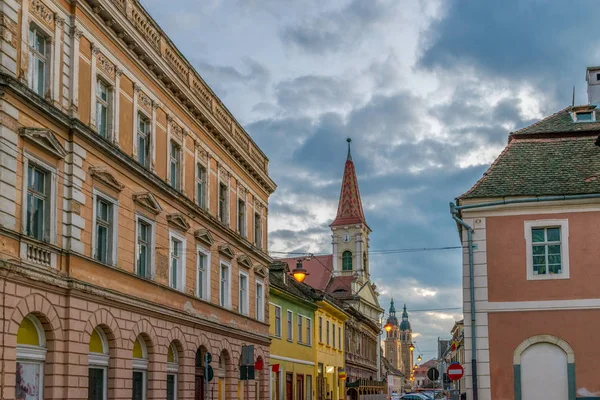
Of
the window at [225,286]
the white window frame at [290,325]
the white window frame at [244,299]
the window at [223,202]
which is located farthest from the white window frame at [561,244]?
the white window frame at [290,325]

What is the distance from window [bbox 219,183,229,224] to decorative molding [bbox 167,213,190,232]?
189 inches

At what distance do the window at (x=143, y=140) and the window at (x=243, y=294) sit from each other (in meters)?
11.0

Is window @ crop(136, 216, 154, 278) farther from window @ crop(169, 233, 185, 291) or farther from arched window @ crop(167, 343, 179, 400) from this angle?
arched window @ crop(167, 343, 179, 400)

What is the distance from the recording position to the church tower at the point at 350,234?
346 ft

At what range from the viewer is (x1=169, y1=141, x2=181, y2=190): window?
27953mm

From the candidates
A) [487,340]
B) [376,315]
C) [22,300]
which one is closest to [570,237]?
[487,340]

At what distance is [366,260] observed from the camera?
108000mm

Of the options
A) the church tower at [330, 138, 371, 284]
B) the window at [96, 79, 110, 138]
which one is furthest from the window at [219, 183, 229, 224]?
the church tower at [330, 138, 371, 284]

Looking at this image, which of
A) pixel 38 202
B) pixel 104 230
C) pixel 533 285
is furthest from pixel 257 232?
pixel 38 202

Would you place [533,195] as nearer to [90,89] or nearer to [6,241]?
[90,89]

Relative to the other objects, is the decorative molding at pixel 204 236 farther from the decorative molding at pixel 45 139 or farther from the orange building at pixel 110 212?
the decorative molding at pixel 45 139

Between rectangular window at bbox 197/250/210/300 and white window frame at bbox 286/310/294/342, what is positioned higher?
rectangular window at bbox 197/250/210/300

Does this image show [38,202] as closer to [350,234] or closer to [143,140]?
[143,140]

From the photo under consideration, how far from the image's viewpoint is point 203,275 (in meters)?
30.6
